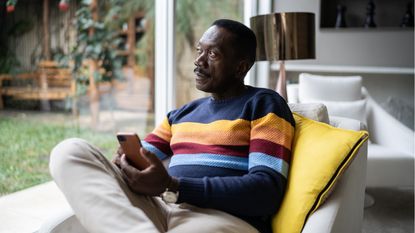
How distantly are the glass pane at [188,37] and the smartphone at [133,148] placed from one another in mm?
1762

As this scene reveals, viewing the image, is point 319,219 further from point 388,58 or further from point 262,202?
point 388,58

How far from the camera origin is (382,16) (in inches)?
165

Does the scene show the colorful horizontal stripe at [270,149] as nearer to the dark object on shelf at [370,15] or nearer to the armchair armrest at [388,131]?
the armchair armrest at [388,131]

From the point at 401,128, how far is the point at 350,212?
5.72 feet

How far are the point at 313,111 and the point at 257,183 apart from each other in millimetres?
469

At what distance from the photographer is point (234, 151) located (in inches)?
55.8

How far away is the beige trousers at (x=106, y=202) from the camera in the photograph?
1114 mm

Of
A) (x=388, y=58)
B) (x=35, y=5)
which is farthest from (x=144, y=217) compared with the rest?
(x=388, y=58)

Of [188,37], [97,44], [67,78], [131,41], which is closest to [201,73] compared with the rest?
[67,78]

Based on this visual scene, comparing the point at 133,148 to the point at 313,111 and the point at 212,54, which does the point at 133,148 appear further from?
the point at 313,111

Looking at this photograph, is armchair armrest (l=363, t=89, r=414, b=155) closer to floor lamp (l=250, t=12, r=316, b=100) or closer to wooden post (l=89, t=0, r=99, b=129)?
floor lamp (l=250, t=12, r=316, b=100)

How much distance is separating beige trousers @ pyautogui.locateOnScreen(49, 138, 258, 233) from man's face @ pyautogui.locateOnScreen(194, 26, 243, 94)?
449mm

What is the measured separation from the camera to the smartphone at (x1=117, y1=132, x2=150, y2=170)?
4.07ft

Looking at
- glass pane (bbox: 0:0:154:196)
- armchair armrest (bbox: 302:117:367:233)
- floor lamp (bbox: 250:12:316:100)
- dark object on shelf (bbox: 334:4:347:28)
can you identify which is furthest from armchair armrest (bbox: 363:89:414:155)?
armchair armrest (bbox: 302:117:367:233)
